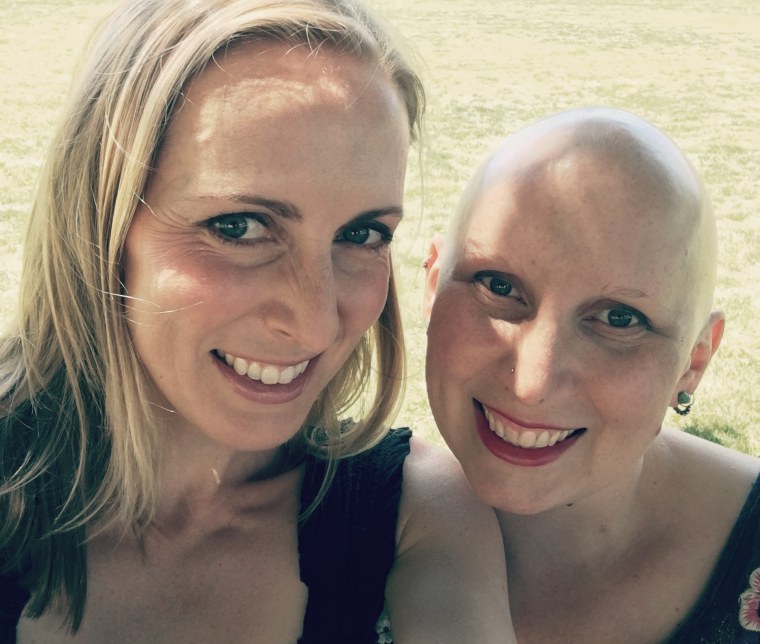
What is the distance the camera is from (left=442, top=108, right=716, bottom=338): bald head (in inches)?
64.7

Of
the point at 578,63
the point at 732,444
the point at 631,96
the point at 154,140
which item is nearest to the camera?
the point at 154,140

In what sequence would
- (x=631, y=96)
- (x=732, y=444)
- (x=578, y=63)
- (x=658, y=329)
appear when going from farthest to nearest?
(x=578, y=63) → (x=631, y=96) → (x=732, y=444) → (x=658, y=329)

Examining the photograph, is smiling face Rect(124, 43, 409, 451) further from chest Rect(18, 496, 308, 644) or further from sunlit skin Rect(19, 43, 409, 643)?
chest Rect(18, 496, 308, 644)

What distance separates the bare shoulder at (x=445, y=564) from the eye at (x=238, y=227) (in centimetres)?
72

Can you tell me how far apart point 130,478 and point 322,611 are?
19.5 inches

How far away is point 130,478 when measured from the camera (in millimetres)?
1858

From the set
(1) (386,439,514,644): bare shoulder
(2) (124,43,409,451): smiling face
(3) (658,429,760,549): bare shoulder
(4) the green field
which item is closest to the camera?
(2) (124,43,409,451): smiling face

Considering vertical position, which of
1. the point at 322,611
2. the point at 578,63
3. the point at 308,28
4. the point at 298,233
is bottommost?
the point at 578,63

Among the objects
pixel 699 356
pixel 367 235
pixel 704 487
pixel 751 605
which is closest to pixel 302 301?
pixel 367 235

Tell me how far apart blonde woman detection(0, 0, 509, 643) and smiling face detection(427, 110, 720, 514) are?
0.17 m

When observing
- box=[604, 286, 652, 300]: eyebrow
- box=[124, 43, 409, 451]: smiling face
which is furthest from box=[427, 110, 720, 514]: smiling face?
box=[124, 43, 409, 451]: smiling face

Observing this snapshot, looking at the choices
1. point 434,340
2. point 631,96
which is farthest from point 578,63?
point 434,340

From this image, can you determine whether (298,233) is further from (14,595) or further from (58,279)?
(14,595)

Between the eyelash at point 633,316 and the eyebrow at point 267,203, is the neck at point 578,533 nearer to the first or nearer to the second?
the eyelash at point 633,316
